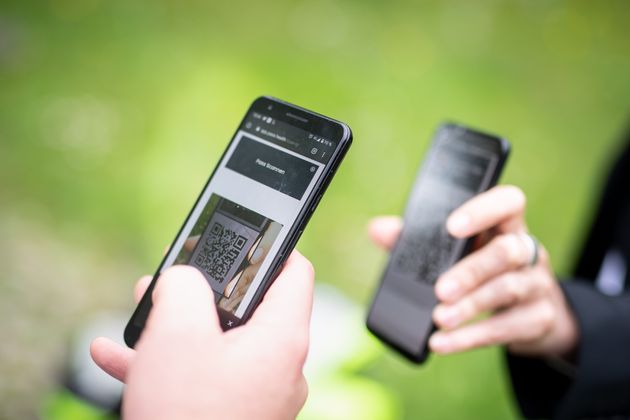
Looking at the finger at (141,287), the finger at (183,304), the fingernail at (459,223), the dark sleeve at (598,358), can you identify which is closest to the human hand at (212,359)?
the finger at (183,304)

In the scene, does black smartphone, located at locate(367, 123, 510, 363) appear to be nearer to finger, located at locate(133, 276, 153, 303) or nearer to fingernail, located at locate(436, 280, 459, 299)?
fingernail, located at locate(436, 280, 459, 299)

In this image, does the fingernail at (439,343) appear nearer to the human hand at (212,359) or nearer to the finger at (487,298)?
the finger at (487,298)

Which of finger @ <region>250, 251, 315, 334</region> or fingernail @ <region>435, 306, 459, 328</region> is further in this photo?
fingernail @ <region>435, 306, 459, 328</region>

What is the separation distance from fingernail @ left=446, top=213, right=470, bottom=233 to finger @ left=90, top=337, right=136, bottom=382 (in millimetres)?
490

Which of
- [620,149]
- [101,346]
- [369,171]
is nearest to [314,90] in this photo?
[369,171]

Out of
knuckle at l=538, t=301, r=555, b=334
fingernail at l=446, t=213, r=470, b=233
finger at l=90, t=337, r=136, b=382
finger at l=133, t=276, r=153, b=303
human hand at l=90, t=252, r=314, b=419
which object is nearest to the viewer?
human hand at l=90, t=252, r=314, b=419

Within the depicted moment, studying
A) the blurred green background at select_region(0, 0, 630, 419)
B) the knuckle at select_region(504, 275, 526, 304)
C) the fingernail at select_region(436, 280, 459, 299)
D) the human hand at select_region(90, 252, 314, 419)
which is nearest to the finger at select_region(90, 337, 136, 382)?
the human hand at select_region(90, 252, 314, 419)

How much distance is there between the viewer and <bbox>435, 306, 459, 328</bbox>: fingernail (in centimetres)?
92

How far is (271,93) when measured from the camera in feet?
4.38

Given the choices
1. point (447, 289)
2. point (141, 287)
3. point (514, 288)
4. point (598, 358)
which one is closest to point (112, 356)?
point (141, 287)

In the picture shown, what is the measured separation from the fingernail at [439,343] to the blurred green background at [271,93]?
46 cm

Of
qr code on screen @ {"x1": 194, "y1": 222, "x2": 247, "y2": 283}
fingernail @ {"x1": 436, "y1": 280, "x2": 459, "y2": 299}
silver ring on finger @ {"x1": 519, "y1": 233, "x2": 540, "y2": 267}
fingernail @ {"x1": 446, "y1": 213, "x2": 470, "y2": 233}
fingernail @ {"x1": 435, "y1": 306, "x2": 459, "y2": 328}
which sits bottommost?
qr code on screen @ {"x1": 194, "y1": 222, "x2": 247, "y2": 283}

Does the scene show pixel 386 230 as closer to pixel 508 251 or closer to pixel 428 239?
pixel 428 239

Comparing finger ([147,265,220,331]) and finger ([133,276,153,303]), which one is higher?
finger ([147,265,220,331])
